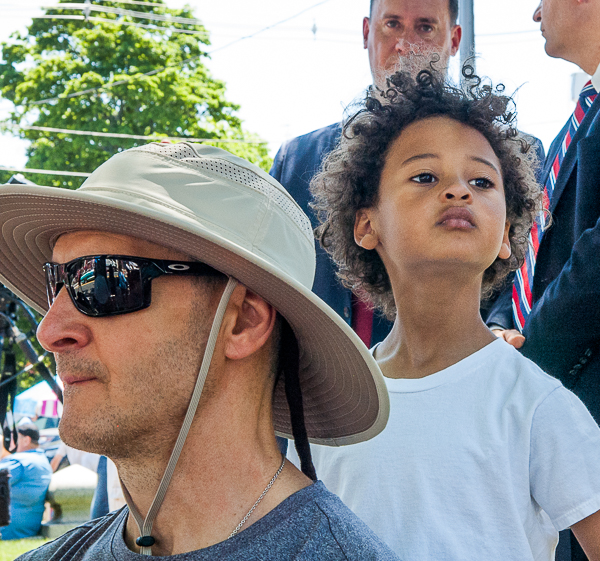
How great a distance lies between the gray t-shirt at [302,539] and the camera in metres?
1.34

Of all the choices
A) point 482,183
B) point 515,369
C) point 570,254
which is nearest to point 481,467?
point 515,369

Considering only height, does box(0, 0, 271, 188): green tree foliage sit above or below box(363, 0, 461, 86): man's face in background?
below

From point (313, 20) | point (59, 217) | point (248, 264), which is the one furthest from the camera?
point (313, 20)

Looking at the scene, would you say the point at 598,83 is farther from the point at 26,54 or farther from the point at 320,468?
the point at 26,54

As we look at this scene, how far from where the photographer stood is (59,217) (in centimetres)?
158

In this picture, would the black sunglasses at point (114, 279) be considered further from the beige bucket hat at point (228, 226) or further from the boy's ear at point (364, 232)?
the boy's ear at point (364, 232)

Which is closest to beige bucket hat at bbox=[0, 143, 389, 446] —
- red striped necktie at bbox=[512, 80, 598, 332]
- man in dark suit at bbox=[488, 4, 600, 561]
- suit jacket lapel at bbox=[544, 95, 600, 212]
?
man in dark suit at bbox=[488, 4, 600, 561]

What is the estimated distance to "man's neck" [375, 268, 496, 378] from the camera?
1.90m

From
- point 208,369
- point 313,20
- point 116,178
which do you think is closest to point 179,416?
point 208,369

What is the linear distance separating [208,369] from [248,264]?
23 cm

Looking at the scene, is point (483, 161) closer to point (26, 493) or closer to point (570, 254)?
point (570, 254)

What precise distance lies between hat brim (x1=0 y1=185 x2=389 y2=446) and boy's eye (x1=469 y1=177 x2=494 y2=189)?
0.67 metres

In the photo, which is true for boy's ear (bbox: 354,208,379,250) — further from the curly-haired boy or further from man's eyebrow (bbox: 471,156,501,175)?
man's eyebrow (bbox: 471,156,501,175)

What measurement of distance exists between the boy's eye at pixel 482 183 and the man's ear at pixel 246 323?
71 cm
